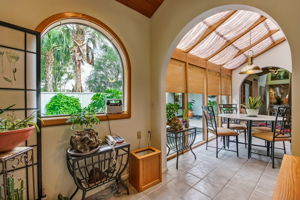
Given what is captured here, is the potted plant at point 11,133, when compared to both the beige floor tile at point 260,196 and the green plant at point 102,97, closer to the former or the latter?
the green plant at point 102,97

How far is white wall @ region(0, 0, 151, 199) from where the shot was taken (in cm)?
137

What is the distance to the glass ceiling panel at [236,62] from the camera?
467cm

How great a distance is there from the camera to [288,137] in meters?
2.50

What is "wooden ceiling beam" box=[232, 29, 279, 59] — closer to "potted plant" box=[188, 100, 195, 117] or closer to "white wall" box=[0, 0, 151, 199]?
"potted plant" box=[188, 100, 195, 117]

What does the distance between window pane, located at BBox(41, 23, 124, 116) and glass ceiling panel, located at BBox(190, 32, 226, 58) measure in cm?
212

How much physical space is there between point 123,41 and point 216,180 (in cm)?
251

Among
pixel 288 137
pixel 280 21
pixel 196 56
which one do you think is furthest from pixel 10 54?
pixel 288 137

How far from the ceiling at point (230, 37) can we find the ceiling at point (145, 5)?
839 mm

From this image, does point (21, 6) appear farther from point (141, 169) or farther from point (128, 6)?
point (141, 169)

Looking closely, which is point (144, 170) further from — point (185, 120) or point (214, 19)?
point (214, 19)

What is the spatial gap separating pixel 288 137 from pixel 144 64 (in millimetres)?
2868

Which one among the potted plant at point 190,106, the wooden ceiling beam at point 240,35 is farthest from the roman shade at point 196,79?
the wooden ceiling beam at point 240,35

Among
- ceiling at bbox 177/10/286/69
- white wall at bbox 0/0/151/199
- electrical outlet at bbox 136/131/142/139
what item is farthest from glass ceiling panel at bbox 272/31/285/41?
electrical outlet at bbox 136/131/142/139

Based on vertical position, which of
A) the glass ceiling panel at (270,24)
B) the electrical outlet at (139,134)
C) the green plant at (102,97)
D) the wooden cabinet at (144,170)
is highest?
the glass ceiling panel at (270,24)
